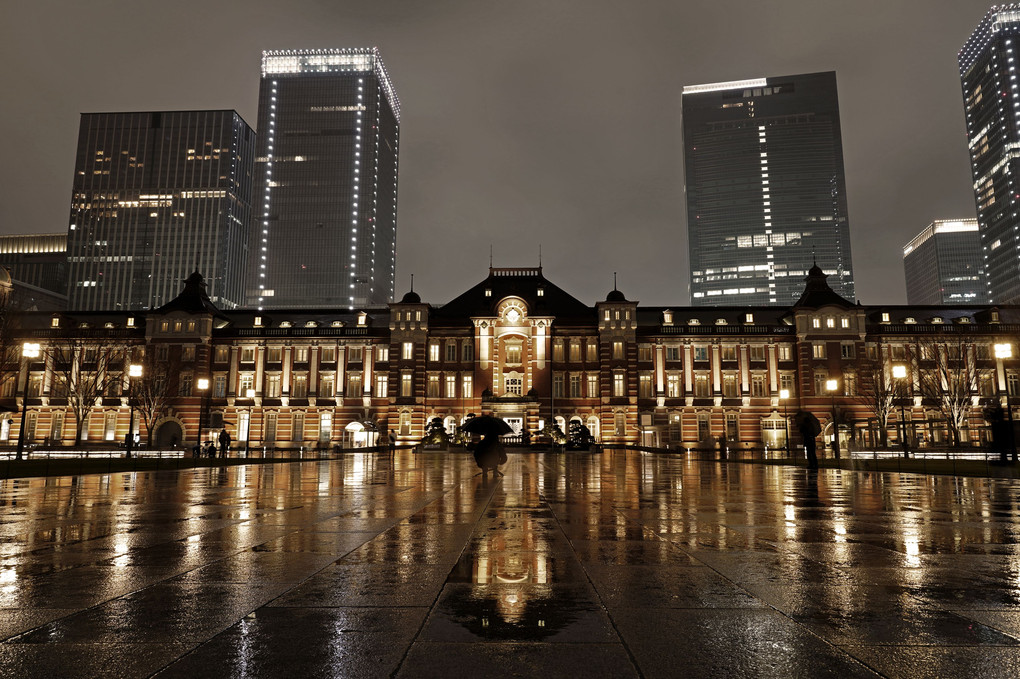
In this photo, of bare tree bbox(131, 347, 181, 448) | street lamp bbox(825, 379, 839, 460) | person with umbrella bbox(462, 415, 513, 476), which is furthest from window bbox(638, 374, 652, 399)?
bare tree bbox(131, 347, 181, 448)

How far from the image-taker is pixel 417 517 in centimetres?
876

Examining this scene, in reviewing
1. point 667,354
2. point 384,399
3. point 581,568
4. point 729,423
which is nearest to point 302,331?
point 384,399

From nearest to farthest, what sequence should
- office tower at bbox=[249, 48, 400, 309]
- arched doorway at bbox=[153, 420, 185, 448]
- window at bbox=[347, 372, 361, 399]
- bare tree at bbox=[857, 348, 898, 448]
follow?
bare tree at bbox=[857, 348, 898, 448], arched doorway at bbox=[153, 420, 185, 448], window at bbox=[347, 372, 361, 399], office tower at bbox=[249, 48, 400, 309]

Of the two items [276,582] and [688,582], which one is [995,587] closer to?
[688,582]

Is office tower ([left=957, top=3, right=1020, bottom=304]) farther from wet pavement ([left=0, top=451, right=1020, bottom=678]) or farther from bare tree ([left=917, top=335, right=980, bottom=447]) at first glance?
wet pavement ([left=0, top=451, right=1020, bottom=678])

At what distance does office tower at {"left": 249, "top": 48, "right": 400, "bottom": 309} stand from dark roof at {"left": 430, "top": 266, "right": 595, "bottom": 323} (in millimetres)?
111912

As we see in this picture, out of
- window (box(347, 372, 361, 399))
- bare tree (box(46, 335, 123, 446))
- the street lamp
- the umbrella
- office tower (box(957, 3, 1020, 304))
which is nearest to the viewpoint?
the umbrella

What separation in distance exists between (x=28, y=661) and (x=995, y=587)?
6.20 meters

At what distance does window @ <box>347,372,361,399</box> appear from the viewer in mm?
63188

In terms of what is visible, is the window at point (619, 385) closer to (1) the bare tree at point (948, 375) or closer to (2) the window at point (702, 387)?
(2) the window at point (702, 387)

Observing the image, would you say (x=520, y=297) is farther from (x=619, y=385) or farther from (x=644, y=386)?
(x=644, y=386)

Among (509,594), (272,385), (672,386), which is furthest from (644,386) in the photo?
(509,594)

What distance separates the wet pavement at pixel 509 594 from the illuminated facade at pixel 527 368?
168 feet

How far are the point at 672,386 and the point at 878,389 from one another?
17931 millimetres
